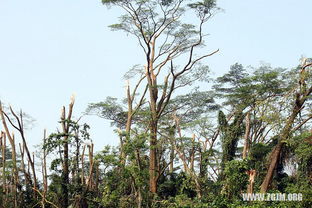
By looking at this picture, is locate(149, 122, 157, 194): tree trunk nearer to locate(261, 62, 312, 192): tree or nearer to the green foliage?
the green foliage

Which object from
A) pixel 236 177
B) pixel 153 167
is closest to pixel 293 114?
pixel 236 177

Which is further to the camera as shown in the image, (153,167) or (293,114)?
(153,167)

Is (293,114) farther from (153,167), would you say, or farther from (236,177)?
(153,167)

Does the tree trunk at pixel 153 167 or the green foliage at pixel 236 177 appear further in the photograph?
the tree trunk at pixel 153 167

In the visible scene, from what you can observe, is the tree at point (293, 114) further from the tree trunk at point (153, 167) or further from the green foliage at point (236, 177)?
the tree trunk at point (153, 167)

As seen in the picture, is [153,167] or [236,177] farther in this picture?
[153,167]

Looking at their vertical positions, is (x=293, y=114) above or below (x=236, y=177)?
above

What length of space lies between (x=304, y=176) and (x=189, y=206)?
379cm

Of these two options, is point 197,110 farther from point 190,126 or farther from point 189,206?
point 189,206

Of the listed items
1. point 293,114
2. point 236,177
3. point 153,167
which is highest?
point 293,114

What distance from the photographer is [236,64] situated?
63.9 feet

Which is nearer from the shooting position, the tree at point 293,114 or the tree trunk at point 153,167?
the tree at point 293,114

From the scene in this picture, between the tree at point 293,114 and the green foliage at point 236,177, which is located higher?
the tree at point 293,114

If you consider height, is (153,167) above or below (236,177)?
above
